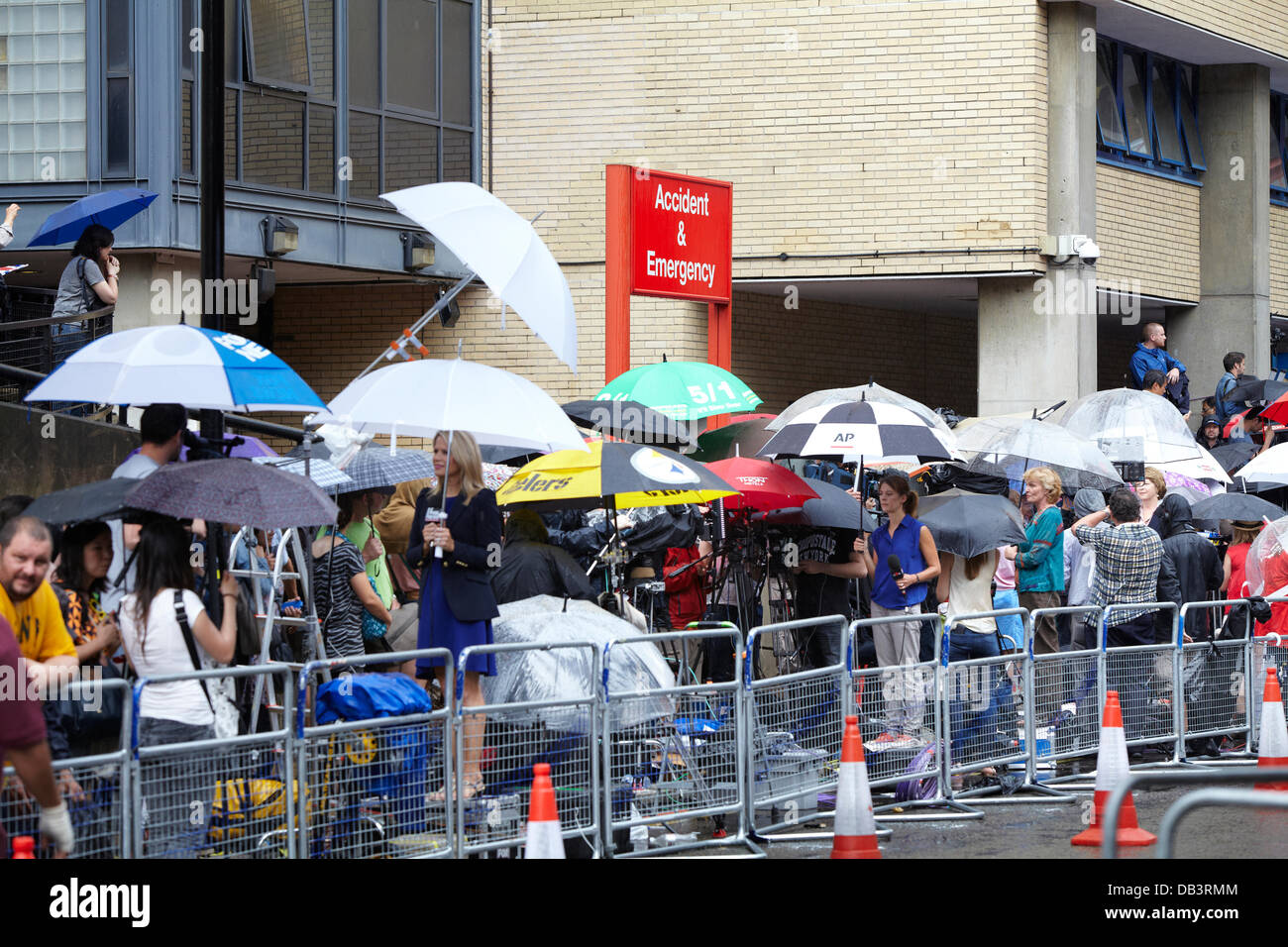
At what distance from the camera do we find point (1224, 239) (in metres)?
25.0

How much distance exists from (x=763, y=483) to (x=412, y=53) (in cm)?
1165

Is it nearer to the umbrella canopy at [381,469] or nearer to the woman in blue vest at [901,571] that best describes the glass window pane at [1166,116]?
the woman in blue vest at [901,571]

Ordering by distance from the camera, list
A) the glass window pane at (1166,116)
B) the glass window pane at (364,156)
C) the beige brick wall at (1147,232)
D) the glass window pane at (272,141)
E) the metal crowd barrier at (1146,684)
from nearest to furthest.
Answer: the metal crowd barrier at (1146,684) < the glass window pane at (272,141) < the glass window pane at (364,156) < the beige brick wall at (1147,232) < the glass window pane at (1166,116)

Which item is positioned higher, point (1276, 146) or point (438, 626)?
point (1276, 146)

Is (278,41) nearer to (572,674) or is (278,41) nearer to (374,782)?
(572,674)

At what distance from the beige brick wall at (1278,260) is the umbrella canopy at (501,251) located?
63.6 feet

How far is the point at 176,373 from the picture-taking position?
8.04 meters

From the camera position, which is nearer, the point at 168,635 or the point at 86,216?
the point at 168,635

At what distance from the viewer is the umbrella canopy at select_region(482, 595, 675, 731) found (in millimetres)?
8711

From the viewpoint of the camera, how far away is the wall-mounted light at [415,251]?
21.3 meters

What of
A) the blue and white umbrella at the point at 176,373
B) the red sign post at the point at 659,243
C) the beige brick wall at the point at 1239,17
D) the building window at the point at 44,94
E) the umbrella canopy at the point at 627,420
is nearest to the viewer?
the blue and white umbrella at the point at 176,373

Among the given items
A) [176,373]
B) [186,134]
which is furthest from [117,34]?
[176,373]

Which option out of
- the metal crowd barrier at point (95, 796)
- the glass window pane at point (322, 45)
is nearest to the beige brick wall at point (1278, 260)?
the glass window pane at point (322, 45)

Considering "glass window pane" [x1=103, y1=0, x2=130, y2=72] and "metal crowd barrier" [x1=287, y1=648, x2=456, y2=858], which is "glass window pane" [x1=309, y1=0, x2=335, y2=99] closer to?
"glass window pane" [x1=103, y1=0, x2=130, y2=72]
